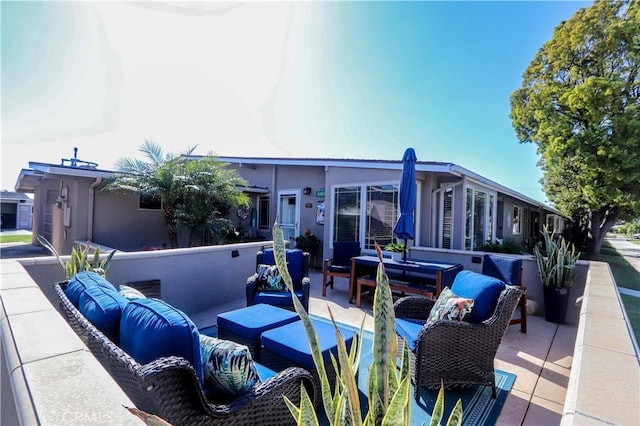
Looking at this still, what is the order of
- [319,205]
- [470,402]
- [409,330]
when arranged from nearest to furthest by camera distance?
[470,402]
[409,330]
[319,205]

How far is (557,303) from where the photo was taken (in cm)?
491

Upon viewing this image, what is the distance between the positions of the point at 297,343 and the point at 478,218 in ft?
26.8

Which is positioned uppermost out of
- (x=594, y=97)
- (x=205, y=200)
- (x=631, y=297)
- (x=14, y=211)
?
(x=594, y=97)

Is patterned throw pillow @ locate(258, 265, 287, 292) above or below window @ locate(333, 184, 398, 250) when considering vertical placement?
below

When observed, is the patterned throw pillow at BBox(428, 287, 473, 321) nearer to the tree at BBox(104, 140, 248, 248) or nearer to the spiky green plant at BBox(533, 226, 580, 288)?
the spiky green plant at BBox(533, 226, 580, 288)

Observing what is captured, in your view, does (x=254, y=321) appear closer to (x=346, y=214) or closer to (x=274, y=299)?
(x=274, y=299)

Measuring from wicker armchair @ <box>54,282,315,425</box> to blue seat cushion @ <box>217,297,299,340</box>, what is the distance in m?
1.27

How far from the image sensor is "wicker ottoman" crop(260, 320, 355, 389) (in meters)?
2.59

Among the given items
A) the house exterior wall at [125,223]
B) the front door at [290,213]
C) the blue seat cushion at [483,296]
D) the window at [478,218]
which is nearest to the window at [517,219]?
the window at [478,218]

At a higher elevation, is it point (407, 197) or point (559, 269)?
point (407, 197)

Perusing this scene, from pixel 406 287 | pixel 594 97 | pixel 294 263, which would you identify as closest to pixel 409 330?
pixel 406 287

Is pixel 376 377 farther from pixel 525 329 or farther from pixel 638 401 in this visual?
pixel 525 329

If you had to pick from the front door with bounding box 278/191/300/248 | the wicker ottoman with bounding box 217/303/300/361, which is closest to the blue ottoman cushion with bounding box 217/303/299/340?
the wicker ottoman with bounding box 217/303/300/361

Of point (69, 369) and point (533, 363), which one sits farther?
point (533, 363)
